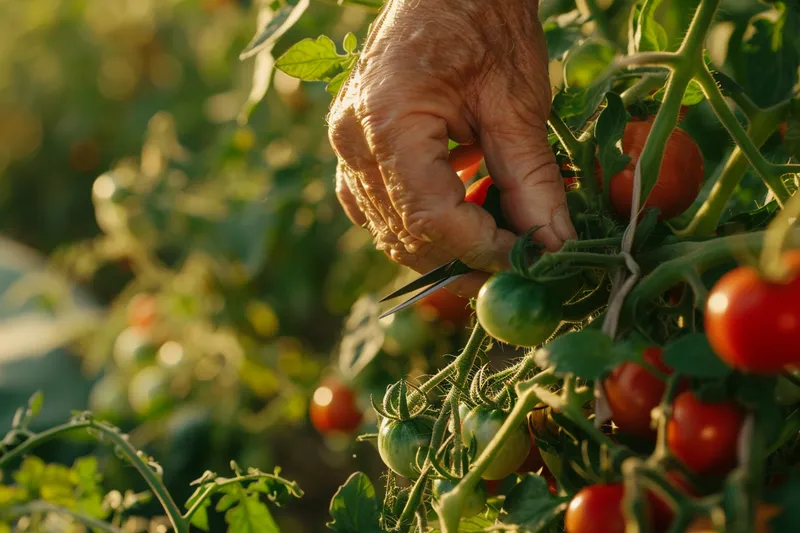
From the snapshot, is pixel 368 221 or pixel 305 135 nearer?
pixel 368 221

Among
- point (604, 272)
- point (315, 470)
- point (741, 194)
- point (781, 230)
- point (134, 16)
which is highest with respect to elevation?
point (781, 230)

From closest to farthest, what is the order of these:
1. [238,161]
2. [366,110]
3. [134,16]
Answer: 1. [366,110]
2. [238,161]
3. [134,16]

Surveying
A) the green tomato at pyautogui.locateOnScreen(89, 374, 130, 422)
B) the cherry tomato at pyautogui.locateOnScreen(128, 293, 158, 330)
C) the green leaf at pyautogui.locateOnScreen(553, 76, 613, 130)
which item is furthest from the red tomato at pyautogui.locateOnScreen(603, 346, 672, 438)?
the cherry tomato at pyautogui.locateOnScreen(128, 293, 158, 330)

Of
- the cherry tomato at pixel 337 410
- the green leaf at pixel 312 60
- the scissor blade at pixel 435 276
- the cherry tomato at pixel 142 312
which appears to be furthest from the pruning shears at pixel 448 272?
the cherry tomato at pixel 142 312

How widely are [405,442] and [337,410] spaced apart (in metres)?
0.75

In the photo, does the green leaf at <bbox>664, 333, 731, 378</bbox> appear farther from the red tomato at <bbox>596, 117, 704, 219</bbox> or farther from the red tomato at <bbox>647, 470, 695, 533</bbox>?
the red tomato at <bbox>596, 117, 704, 219</bbox>

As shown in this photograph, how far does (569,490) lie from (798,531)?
17 cm

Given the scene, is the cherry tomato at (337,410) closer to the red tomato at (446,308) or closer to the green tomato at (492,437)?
the red tomato at (446,308)

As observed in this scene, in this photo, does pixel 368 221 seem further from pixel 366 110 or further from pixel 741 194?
pixel 741 194

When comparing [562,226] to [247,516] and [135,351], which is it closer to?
[247,516]

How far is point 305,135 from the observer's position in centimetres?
200

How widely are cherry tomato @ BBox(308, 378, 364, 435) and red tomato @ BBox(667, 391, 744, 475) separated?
957 mm

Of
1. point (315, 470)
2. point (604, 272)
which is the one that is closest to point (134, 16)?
point (315, 470)

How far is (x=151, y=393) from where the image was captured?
170cm
